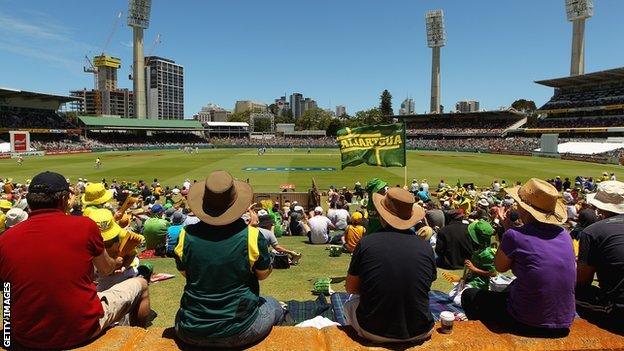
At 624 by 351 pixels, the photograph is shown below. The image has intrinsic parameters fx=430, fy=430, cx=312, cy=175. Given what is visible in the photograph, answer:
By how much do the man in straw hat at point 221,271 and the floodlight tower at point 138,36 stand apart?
419 feet

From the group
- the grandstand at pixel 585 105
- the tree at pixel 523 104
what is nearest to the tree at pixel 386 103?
the tree at pixel 523 104

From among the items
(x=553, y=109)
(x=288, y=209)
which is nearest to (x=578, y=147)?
(x=553, y=109)

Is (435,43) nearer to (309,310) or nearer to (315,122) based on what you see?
(315,122)

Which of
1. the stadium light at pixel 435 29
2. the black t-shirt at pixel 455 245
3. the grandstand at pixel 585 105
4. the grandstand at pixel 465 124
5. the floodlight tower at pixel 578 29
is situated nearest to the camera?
the black t-shirt at pixel 455 245

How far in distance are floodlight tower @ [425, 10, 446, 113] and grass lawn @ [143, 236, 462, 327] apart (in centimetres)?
12761

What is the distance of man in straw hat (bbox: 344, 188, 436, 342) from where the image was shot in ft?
10.9

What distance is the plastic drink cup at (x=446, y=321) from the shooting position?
3393 millimetres

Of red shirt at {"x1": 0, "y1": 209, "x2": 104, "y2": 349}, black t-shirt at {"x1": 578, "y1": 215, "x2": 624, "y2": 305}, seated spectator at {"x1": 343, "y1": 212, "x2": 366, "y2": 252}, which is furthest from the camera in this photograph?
seated spectator at {"x1": 343, "y1": 212, "x2": 366, "y2": 252}

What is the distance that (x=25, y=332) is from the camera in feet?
10.2

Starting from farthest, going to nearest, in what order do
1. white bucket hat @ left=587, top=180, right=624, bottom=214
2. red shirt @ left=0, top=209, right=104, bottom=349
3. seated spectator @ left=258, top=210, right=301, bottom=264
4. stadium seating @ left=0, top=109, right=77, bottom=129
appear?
stadium seating @ left=0, top=109, right=77, bottom=129, seated spectator @ left=258, top=210, right=301, bottom=264, white bucket hat @ left=587, top=180, right=624, bottom=214, red shirt @ left=0, top=209, right=104, bottom=349

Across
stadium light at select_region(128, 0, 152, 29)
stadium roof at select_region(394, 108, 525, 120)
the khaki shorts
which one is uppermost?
stadium light at select_region(128, 0, 152, 29)

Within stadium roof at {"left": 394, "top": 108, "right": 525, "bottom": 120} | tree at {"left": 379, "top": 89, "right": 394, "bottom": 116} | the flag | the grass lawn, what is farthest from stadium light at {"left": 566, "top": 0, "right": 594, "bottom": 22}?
the grass lawn

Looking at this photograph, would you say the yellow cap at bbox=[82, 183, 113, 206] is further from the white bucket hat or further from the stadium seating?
the stadium seating

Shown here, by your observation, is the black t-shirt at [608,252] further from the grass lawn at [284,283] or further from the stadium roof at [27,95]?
the stadium roof at [27,95]
